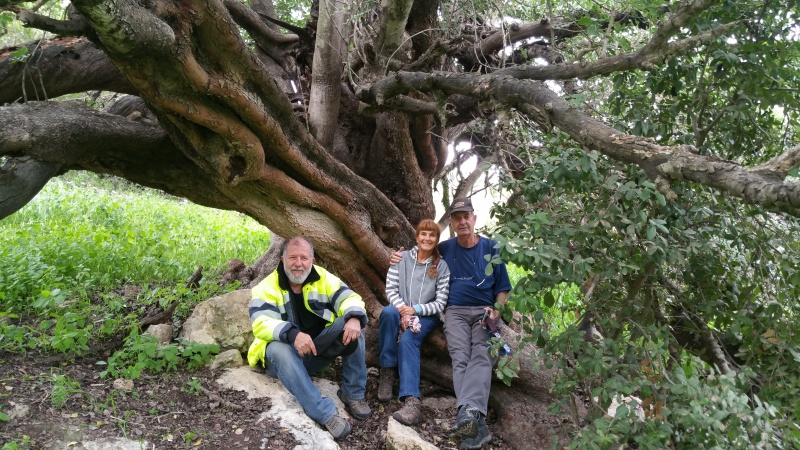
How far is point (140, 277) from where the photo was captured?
6.45 meters

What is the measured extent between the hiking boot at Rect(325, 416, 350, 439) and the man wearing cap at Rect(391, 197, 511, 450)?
73cm

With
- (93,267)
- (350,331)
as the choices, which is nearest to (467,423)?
(350,331)

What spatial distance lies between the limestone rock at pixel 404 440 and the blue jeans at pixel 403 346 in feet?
1.27

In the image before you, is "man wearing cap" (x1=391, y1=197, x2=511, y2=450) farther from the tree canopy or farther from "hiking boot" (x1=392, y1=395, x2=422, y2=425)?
the tree canopy

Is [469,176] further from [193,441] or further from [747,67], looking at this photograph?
[193,441]

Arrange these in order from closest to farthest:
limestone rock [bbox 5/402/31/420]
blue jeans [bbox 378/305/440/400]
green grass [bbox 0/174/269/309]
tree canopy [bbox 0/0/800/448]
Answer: tree canopy [bbox 0/0/800/448], limestone rock [bbox 5/402/31/420], blue jeans [bbox 378/305/440/400], green grass [bbox 0/174/269/309]

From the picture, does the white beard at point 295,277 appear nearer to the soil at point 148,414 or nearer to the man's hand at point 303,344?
the man's hand at point 303,344

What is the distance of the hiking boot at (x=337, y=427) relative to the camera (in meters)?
4.09

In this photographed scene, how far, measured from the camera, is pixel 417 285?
4.87 meters

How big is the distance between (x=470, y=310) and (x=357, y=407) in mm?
1111

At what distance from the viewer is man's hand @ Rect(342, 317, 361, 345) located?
14.1 feet

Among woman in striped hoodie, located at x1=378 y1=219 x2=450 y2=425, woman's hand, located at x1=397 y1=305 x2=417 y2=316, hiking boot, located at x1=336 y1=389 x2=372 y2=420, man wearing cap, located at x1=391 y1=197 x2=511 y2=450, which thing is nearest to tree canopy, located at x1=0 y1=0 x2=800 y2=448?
man wearing cap, located at x1=391 y1=197 x2=511 y2=450

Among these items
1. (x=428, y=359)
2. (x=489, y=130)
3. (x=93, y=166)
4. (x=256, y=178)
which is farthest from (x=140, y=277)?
(x=489, y=130)

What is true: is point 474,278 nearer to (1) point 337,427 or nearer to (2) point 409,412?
(2) point 409,412
